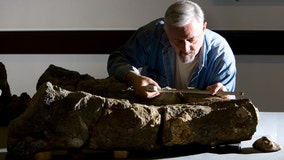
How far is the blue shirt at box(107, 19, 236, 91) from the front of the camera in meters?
2.83

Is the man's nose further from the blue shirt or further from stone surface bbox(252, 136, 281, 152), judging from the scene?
stone surface bbox(252, 136, 281, 152)

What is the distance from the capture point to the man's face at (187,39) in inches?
102

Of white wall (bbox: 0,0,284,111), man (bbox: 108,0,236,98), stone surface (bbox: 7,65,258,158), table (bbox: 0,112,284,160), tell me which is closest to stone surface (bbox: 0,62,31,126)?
table (bbox: 0,112,284,160)

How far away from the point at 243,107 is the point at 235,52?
192 cm

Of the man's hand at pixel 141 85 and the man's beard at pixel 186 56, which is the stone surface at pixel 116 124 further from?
the man's beard at pixel 186 56

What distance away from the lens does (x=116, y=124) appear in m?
2.09

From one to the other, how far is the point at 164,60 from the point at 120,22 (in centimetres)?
125

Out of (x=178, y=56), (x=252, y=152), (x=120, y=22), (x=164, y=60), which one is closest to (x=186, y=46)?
(x=178, y=56)

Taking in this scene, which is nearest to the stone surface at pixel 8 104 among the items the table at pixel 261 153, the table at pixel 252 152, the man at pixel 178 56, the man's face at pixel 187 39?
the table at pixel 252 152

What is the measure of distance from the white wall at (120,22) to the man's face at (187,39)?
1318mm

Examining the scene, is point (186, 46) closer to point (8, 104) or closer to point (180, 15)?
point (180, 15)

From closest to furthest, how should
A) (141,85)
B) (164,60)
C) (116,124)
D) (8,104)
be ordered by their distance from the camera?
1. (116,124)
2. (141,85)
3. (8,104)
4. (164,60)

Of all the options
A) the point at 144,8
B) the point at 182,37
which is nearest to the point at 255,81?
the point at 144,8

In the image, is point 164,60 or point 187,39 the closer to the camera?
point 187,39
